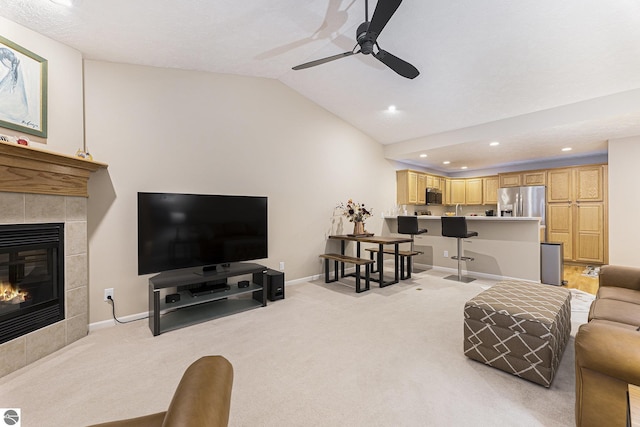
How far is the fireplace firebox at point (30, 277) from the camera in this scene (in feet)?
6.72

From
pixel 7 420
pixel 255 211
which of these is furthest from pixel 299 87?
pixel 7 420

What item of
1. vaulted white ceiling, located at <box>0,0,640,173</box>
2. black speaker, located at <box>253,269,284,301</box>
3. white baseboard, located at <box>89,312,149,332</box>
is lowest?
white baseboard, located at <box>89,312,149,332</box>

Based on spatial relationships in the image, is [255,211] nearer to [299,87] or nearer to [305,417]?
[299,87]

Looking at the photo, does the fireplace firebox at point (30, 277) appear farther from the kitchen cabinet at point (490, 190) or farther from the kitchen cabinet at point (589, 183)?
the kitchen cabinet at point (589, 183)

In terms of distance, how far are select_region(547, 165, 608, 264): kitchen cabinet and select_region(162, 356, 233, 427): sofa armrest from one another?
25.1 feet

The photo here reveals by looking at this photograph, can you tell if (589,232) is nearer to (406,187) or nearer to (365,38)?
(406,187)

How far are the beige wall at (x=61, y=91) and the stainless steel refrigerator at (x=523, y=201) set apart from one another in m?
7.79

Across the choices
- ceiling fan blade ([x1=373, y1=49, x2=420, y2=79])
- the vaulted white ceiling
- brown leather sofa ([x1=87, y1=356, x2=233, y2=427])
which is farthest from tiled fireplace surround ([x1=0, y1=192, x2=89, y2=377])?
ceiling fan blade ([x1=373, y1=49, x2=420, y2=79])

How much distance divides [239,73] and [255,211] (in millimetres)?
1859

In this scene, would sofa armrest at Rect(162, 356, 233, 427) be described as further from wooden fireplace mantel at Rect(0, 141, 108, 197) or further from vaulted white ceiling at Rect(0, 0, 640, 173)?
vaulted white ceiling at Rect(0, 0, 640, 173)

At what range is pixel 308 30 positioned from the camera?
2900 mm

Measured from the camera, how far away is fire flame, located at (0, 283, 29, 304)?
6.75ft

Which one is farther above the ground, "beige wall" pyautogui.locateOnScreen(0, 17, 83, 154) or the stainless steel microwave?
"beige wall" pyautogui.locateOnScreen(0, 17, 83, 154)

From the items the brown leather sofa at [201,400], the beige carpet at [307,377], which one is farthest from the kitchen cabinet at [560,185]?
the brown leather sofa at [201,400]
